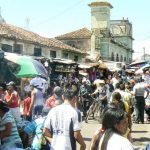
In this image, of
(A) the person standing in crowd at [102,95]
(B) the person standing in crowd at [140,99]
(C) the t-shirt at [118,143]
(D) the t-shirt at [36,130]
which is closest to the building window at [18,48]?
(A) the person standing in crowd at [102,95]

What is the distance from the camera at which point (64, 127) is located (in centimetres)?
642

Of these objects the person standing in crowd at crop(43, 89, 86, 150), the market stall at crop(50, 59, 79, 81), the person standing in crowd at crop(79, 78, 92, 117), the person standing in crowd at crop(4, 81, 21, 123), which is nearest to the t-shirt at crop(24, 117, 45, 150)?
the person standing in crowd at crop(43, 89, 86, 150)

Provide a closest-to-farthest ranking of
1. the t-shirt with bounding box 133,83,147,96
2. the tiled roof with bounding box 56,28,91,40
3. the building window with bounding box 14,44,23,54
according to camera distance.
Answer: the t-shirt with bounding box 133,83,147,96, the building window with bounding box 14,44,23,54, the tiled roof with bounding box 56,28,91,40

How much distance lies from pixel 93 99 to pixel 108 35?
36.6m

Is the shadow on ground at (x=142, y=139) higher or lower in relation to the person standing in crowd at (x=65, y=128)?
lower

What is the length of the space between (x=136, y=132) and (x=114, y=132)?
10.7 m

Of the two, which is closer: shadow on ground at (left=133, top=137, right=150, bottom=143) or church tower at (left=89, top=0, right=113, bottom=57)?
shadow on ground at (left=133, top=137, right=150, bottom=143)

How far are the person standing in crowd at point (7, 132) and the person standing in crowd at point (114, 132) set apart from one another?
7.65 feet

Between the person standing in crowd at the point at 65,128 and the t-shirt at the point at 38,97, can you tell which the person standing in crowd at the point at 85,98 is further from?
the person standing in crowd at the point at 65,128

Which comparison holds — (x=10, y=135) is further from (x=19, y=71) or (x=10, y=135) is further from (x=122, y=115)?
(x=19, y=71)

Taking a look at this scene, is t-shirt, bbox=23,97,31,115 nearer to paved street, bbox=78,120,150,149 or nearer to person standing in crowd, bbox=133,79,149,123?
paved street, bbox=78,120,150,149

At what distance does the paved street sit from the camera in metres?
12.7

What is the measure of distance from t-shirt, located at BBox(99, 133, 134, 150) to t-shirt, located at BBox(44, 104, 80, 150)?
2058mm

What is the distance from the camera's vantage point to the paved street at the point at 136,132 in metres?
12.7
